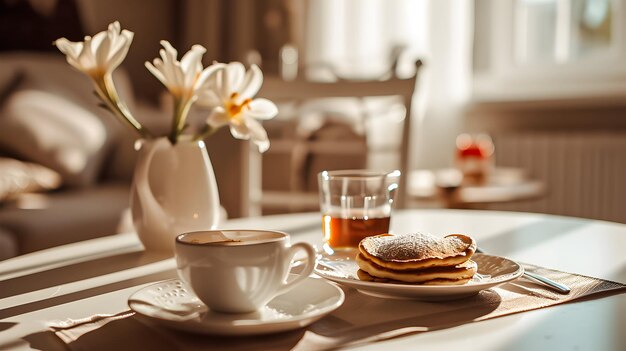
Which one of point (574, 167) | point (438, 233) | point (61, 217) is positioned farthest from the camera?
point (574, 167)

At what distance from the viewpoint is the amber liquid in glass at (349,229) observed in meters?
0.89

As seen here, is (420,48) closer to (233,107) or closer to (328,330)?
(233,107)

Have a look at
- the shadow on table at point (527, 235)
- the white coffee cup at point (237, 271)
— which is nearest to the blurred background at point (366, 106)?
the shadow on table at point (527, 235)

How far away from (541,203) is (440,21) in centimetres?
99

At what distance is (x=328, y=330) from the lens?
1.83 feet

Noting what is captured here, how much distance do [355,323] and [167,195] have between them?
1.47ft

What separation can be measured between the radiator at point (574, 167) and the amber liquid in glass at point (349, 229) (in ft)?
7.24

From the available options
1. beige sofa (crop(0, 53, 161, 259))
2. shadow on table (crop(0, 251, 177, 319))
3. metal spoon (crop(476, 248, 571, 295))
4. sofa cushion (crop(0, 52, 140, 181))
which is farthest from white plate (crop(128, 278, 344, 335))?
sofa cushion (crop(0, 52, 140, 181))

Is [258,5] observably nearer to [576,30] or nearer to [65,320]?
[576,30]

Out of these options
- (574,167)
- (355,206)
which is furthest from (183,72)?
(574,167)

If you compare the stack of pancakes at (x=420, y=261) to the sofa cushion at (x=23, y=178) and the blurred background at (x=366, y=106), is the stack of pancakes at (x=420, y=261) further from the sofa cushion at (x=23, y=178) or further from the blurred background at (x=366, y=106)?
the sofa cushion at (x=23, y=178)

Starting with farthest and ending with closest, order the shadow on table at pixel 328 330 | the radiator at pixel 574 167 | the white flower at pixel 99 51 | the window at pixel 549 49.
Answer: the window at pixel 549 49 → the radiator at pixel 574 167 → the white flower at pixel 99 51 → the shadow on table at pixel 328 330

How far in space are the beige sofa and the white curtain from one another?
3.51ft

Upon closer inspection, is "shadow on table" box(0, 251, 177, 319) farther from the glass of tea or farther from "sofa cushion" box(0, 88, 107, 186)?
"sofa cushion" box(0, 88, 107, 186)
